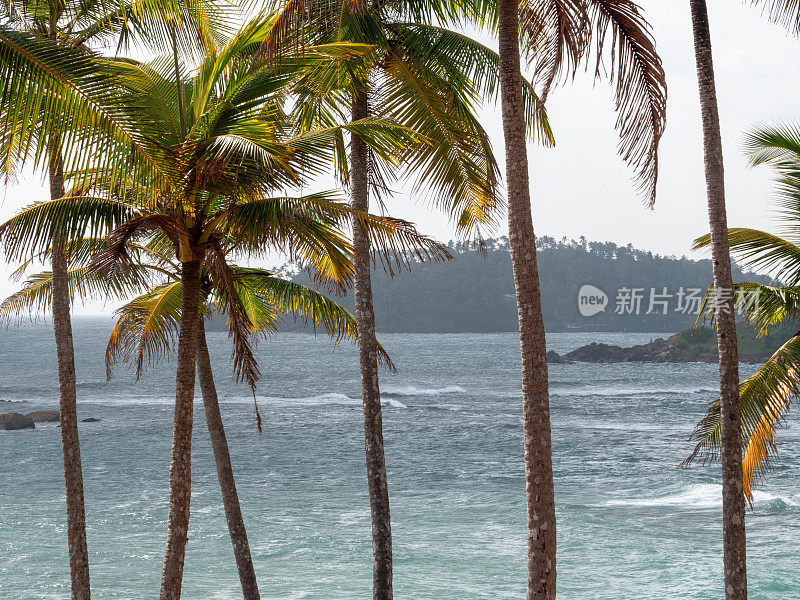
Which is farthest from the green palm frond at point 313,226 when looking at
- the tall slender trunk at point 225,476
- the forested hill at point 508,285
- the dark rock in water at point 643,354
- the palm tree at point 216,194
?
the forested hill at point 508,285

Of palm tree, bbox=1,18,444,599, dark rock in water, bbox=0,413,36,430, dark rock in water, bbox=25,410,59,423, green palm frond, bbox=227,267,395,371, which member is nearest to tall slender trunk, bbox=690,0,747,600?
palm tree, bbox=1,18,444,599

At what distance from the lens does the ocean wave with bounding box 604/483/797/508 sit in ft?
89.7

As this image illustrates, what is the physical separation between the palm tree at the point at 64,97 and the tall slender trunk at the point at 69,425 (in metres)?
0.01

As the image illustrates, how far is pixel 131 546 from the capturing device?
2364 centimetres

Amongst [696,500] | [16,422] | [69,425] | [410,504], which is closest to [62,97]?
[69,425]

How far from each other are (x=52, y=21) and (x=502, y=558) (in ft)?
57.5

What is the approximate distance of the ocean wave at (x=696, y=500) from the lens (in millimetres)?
27350

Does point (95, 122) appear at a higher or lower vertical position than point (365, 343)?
higher

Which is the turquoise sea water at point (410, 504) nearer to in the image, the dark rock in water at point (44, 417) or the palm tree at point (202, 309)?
the dark rock in water at point (44, 417)

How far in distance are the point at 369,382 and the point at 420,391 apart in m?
67.1

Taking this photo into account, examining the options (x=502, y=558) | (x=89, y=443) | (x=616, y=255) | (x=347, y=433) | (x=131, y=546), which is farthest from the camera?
(x=616, y=255)

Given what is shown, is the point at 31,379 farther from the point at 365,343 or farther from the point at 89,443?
the point at 365,343

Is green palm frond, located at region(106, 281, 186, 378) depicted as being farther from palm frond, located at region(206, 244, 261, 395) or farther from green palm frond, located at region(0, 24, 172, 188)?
green palm frond, located at region(0, 24, 172, 188)

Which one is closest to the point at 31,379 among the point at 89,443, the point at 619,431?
the point at 89,443
